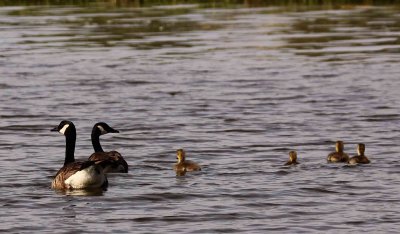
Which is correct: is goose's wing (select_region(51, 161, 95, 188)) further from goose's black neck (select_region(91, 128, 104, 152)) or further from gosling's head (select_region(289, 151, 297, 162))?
gosling's head (select_region(289, 151, 297, 162))

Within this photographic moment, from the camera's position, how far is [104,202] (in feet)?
63.1

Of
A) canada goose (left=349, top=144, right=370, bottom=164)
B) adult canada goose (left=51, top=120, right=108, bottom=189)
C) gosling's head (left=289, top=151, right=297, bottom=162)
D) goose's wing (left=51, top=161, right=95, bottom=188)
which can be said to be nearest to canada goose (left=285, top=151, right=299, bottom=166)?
gosling's head (left=289, top=151, right=297, bottom=162)

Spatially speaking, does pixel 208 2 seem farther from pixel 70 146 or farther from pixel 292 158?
pixel 292 158

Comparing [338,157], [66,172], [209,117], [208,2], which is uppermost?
[66,172]

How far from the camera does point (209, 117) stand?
2778 cm

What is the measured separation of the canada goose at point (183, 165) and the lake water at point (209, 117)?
Answer: 0.55 ft

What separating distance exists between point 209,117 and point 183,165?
267 inches

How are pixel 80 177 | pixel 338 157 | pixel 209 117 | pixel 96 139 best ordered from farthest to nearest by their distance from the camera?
pixel 209 117 < pixel 96 139 < pixel 338 157 < pixel 80 177

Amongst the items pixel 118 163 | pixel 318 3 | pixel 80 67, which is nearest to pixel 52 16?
pixel 318 3

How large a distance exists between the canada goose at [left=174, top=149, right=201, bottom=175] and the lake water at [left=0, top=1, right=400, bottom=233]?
167 mm

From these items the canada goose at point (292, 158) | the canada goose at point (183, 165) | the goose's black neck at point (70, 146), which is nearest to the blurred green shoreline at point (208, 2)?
the goose's black neck at point (70, 146)

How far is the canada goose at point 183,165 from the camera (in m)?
21.0

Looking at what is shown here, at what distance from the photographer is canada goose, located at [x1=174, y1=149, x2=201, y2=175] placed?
2100cm

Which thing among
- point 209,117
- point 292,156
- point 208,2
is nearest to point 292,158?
point 292,156
